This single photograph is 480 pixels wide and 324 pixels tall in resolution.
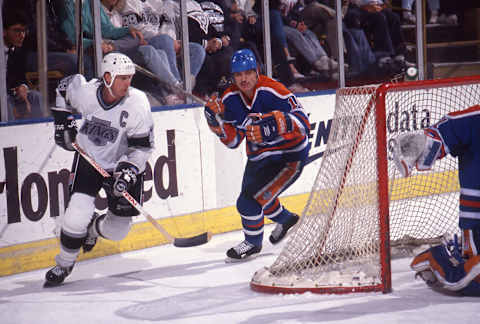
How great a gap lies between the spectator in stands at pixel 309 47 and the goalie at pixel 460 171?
2654mm

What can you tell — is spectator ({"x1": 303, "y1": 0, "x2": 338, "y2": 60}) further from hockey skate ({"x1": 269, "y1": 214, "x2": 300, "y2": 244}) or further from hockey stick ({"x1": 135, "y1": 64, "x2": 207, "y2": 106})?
hockey skate ({"x1": 269, "y1": 214, "x2": 300, "y2": 244})

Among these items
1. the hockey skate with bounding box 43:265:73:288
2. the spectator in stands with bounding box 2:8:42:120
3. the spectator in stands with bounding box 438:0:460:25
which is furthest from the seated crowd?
the spectator in stands with bounding box 438:0:460:25

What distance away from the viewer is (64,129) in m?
3.28

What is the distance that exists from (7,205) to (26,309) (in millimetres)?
722

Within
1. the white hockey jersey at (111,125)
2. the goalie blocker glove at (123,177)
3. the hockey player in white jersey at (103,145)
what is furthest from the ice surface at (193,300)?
the white hockey jersey at (111,125)

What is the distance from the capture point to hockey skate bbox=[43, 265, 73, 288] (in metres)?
3.23

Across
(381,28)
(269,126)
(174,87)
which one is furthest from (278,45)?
(269,126)

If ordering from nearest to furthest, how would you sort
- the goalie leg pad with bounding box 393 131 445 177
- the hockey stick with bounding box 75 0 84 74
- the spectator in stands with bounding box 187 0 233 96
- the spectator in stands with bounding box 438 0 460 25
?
the goalie leg pad with bounding box 393 131 445 177 → the hockey stick with bounding box 75 0 84 74 → the spectator in stands with bounding box 187 0 233 96 → the spectator in stands with bounding box 438 0 460 25

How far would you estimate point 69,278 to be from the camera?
341 centimetres

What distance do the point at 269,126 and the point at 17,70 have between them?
1.45 meters

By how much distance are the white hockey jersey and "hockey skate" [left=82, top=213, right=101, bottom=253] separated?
0.28 m

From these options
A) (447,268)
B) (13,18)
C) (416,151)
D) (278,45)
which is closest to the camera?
(416,151)

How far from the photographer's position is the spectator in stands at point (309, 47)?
17.1 ft

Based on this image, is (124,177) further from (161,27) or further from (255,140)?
(161,27)
